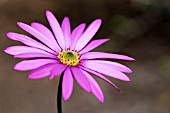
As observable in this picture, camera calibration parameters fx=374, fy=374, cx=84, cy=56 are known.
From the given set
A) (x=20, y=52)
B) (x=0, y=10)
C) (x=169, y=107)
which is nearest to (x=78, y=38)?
(x=20, y=52)

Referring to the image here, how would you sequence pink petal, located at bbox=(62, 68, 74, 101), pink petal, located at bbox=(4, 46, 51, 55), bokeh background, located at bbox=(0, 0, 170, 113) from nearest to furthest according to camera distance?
pink petal, located at bbox=(62, 68, 74, 101), pink petal, located at bbox=(4, 46, 51, 55), bokeh background, located at bbox=(0, 0, 170, 113)

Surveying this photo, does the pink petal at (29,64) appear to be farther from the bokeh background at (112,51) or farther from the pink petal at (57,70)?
the bokeh background at (112,51)

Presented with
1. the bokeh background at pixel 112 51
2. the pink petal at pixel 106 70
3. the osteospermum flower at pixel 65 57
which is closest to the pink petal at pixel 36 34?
the osteospermum flower at pixel 65 57

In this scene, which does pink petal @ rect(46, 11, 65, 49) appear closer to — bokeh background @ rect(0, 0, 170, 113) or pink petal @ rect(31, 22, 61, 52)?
pink petal @ rect(31, 22, 61, 52)

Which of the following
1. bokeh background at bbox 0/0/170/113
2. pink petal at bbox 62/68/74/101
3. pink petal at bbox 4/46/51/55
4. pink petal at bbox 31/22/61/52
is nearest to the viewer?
pink petal at bbox 62/68/74/101

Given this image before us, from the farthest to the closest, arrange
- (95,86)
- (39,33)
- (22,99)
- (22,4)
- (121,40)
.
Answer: (22,4)
(121,40)
(22,99)
(39,33)
(95,86)

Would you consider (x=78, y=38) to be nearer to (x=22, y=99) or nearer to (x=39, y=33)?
(x=39, y=33)

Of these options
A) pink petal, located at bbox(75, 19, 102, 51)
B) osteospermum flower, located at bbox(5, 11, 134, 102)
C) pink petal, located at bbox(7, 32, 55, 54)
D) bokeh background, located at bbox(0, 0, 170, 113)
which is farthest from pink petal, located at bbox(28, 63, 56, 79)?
bokeh background, located at bbox(0, 0, 170, 113)
